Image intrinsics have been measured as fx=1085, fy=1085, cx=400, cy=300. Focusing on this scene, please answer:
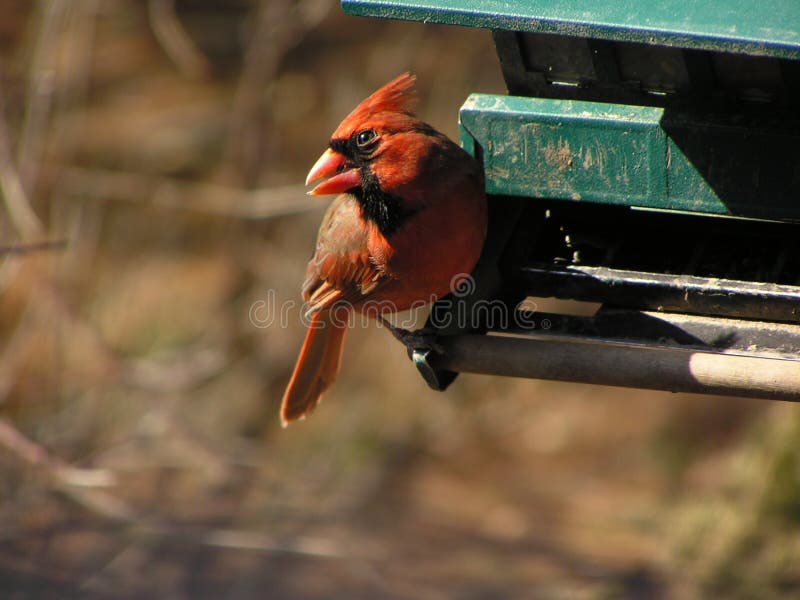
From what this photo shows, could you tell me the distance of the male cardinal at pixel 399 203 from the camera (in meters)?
2.87

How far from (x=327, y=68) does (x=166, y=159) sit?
4.14 feet

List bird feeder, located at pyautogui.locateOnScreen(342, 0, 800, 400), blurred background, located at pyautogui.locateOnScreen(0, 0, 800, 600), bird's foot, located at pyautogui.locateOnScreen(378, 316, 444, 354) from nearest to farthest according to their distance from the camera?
1. bird feeder, located at pyautogui.locateOnScreen(342, 0, 800, 400)
2. bird's foot, located at pyautogui.locateOnScreen(378, 316, 444, 354)
3. blurred background, located at pyautogui.locateOnScreen(0, 0, 800, 600)

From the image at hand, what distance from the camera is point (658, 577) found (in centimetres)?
505

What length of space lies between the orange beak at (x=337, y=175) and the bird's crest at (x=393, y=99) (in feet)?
0.41

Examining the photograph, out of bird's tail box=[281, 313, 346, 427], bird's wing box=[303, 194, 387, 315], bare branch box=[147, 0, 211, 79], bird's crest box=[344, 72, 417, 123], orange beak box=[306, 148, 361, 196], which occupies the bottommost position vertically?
bird's tail box=[281, 313, 346, 427]

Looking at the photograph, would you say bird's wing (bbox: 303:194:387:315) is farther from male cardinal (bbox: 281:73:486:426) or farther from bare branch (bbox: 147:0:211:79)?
bare branch (bbox: 147:0:211:79)

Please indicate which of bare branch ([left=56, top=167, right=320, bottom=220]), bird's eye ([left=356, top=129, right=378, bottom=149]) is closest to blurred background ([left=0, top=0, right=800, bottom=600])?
bare branch ([left=56, top=167, right=320, bottom=220])

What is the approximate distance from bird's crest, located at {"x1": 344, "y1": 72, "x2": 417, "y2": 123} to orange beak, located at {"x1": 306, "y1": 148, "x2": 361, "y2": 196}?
4.9 inches

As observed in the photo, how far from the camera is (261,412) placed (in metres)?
6.45

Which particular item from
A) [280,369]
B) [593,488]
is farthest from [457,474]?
[280,369]

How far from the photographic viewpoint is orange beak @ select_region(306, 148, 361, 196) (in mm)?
2992

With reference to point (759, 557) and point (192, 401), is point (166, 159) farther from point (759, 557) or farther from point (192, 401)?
point (759, 557)

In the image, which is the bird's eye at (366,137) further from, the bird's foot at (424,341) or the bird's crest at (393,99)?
the bird's foot at (424,341)

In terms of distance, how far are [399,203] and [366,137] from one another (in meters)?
0.20
